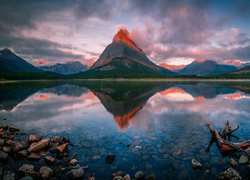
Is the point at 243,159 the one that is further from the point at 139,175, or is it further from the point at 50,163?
the point at 50,163

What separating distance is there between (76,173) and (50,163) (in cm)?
336

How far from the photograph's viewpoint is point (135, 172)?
46.5 feet

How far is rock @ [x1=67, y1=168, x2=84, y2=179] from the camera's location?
13164 mm

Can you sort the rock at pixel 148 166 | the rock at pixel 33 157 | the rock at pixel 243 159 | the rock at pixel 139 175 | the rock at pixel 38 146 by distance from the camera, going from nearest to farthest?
1. the rock at pixel 139 175
2. the rock at pixel 148 166
3. the rock at pixel 243 159
4. the rock at pixel 33 157
5. the rock at pixel 38 146

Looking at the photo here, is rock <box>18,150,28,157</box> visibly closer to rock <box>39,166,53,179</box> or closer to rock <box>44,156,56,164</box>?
rock <box>44,156,56,164</box>

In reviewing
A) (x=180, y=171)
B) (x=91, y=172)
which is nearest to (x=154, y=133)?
(x=180, y=171)

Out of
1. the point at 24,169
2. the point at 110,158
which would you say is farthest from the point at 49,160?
the point at 110,158

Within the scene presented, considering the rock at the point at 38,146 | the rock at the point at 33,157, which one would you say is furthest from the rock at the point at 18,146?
the rock at the point at 33,157

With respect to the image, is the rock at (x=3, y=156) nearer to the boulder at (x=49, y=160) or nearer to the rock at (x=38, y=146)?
the rock at (x=38, y=146)

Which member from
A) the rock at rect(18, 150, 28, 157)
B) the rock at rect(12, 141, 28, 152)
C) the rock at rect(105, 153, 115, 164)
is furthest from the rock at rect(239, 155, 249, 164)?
the rock at rect(12, 141, 28, 152)

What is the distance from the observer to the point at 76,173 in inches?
523

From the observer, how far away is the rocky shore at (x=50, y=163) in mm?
13195

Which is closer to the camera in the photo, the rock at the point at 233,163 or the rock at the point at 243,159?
the rock at the point at 233,163

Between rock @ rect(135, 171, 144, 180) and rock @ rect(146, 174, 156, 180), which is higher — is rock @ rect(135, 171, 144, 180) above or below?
above
